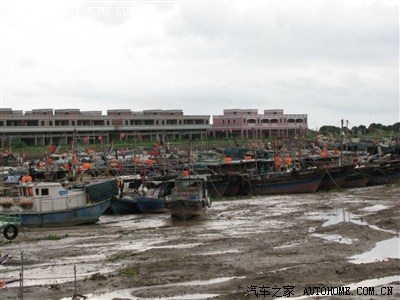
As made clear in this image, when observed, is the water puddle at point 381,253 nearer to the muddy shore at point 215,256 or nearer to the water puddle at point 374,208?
the muddy shore at point 215,256

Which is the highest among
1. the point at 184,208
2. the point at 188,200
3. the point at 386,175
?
the point at 386,175

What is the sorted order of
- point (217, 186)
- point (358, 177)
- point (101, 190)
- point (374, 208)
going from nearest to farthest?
point (101, 190) → point (374, 208) → point (217, 186) → point (358, 177)

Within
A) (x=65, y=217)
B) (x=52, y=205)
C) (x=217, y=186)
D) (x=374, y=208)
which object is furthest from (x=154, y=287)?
(x=217, y=186)

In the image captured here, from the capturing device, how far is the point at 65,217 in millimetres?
31781

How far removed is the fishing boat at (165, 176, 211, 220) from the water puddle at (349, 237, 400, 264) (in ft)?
39.2

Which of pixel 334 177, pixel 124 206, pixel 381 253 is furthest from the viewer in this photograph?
pixel 334 177

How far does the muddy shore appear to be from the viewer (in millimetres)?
16719

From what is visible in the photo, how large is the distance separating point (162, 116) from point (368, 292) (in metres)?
104

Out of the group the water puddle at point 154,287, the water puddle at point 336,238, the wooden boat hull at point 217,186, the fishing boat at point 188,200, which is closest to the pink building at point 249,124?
the wooden boat hull at point 217,186

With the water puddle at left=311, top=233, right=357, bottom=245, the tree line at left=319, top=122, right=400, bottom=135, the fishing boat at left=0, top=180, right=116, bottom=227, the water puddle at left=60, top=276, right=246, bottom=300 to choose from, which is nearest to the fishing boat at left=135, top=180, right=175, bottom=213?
the fishing boat at left=0, top=180, right=116, bottom=227

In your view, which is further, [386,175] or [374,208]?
[386,175]

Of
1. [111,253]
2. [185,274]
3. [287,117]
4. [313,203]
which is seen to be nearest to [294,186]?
[313,203]

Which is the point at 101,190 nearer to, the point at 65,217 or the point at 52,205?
the point at 65,217

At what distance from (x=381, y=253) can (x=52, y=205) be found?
17.5 metres
